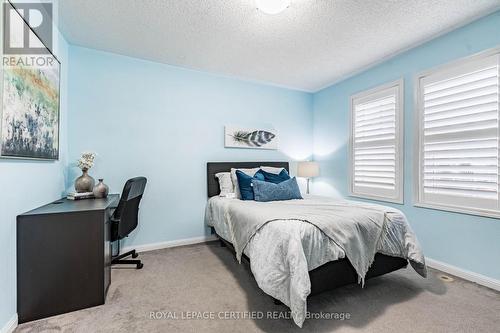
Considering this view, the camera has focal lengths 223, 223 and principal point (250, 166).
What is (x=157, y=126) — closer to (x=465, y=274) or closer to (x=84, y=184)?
(x=84, y=184)

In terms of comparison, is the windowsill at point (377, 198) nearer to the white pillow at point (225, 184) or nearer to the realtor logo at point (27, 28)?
the white pillow at point (225, 184)

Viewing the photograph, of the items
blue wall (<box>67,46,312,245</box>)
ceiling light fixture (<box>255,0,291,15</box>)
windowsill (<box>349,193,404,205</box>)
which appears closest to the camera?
ceiling light fixture (<box>255,0,291,15</box>)

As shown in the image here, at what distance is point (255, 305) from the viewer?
1765 mm

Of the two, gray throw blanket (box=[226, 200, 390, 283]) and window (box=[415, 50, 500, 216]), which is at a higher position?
window (box=[415, 50, 500, 216])

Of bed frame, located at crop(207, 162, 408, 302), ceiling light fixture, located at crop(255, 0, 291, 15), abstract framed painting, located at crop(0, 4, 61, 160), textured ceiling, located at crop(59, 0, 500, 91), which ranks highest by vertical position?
textured ceiling, located at crop(59, 0, 500, 91)

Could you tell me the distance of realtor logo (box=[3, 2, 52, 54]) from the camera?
1.46 meters

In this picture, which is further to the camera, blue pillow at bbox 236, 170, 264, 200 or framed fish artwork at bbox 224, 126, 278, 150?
framed fish artwork at bbox 224, 126, 278, 150

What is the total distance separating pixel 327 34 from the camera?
238cm

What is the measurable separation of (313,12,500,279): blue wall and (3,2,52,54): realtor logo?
3705 mm

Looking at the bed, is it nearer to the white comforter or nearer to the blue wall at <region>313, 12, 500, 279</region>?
the white comforter

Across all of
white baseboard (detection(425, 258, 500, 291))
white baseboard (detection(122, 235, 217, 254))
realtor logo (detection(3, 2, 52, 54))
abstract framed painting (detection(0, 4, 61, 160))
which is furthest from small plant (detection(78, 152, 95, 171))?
white baseboard (detection(425, 258, 500, 291))

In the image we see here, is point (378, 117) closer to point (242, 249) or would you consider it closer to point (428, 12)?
point (428, 12)

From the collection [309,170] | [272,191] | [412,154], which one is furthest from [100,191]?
[412,154]

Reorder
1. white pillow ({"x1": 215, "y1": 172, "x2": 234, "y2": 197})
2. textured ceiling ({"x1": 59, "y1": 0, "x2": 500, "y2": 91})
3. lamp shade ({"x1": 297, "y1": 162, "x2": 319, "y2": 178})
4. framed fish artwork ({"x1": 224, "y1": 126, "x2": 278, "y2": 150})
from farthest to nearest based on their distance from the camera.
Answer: lamp shade ({"x1": 297, "y1": 162, "x2": 319, "y2": 178}), framed fish artwork ({"x1": 224, "y1": 126, "x2": 278, "y2": 150}), white pillow ({"x1": 215, "y1": 172, "x2": 234, "y2": 197}), textured ceiling ({"x1": 59, "y1": 0, "x2": 500, "y2": 91})
